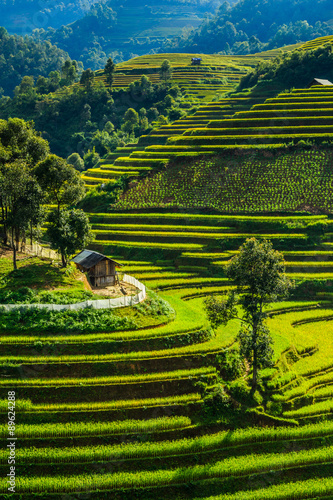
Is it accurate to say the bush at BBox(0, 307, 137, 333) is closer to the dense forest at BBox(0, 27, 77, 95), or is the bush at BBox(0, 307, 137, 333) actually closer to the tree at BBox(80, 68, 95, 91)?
the tree at BBox(80, 68, 95, 91)

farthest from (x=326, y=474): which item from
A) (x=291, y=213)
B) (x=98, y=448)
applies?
(x=291, y=213)

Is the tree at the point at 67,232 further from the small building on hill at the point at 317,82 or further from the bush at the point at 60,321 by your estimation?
the small building on hill at the point at 317,82

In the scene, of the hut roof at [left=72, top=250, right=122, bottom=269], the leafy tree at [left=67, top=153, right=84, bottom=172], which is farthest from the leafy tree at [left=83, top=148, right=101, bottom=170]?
the hut roof at [left=72, top=250, right=122, bottom=269]

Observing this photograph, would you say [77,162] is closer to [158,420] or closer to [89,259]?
[89,259]

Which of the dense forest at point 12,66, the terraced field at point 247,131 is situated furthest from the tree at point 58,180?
the dense forest at point 12,66

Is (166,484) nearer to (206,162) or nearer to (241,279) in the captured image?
(241,279)

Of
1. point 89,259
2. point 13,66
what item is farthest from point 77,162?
point 13,66

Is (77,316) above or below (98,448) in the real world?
above
